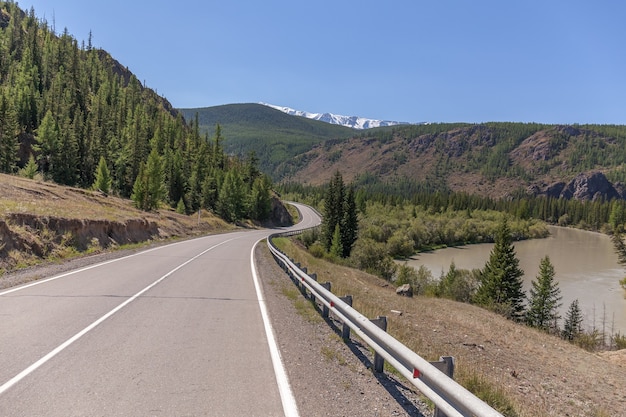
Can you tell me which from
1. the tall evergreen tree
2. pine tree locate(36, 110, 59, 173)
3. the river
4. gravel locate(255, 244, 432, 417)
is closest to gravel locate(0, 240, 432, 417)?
gravel locate(255, 244, 432, 417)

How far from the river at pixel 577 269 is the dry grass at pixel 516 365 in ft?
97.9

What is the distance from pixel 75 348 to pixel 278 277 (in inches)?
421

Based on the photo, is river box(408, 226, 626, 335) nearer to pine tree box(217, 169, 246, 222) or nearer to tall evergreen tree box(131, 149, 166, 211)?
pine tree box(217, 169, 246, 222)

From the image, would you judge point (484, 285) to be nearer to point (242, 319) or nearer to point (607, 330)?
point (607, 330)

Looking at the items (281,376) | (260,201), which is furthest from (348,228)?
(281,376)

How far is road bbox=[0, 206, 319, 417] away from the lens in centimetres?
440

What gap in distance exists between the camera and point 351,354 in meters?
6.71

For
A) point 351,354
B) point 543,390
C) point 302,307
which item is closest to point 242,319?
point 302,307

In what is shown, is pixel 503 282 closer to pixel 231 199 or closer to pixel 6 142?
pixel 231 199

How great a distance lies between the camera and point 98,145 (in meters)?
75.2

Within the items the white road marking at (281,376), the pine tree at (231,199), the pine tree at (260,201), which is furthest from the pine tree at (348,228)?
the white road marking at (281,376)

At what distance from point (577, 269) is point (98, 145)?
86.4 m

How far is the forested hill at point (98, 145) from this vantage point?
6412 centimetres

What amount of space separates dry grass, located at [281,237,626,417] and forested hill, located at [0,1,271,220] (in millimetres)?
42611
